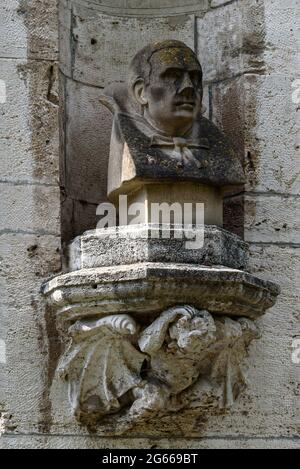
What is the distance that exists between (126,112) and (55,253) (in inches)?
24.8

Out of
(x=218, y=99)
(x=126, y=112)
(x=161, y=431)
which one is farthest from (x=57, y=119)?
(x=161, y=431)

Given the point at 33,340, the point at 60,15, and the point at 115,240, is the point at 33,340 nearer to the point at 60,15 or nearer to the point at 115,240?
the point at 115,240

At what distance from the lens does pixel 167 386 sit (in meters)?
6.83

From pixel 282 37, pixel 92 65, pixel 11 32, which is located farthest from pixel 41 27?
pixel 282 37

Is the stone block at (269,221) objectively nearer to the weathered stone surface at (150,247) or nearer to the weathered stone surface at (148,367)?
the weathered stone surface at (150,247)

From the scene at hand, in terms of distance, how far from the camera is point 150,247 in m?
6.69

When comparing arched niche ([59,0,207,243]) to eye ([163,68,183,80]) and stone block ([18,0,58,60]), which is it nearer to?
stone block ([18,0,58,60])

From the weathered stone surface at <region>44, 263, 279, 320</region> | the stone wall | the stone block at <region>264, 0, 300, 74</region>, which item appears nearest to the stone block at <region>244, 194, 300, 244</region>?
the stone wall

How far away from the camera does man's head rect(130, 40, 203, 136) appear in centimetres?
696

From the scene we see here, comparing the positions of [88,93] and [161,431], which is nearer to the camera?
[161,431]

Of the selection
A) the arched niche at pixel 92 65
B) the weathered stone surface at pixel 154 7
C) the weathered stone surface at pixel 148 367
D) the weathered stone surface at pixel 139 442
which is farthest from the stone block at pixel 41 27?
the weathered stone surface at pixel 139 442

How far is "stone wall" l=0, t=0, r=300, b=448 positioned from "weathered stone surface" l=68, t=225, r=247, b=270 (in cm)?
23

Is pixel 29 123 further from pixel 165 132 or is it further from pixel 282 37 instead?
pixel 282 37

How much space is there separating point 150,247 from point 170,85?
697 mm
